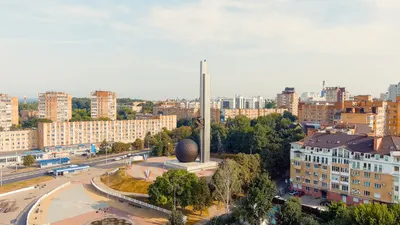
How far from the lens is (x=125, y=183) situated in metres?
51.1

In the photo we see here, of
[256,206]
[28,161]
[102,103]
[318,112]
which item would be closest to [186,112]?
[102,103]

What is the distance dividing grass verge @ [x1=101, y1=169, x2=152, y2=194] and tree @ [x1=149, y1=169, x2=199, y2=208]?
6.70 metres

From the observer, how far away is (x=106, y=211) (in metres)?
41.4

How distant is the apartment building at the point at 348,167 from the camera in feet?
133

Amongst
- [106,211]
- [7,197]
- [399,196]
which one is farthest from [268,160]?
[7,197]

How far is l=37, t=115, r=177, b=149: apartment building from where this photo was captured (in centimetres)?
9106

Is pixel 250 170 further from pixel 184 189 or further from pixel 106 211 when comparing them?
pixel 106 211

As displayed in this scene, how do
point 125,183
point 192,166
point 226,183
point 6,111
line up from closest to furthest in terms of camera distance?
point 226,183 → point 125,183 → point 192,166 → point 6,111

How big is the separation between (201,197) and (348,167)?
65.8ft

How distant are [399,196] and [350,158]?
22.5ft

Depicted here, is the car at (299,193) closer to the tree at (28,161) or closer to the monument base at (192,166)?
the monument base at (192,166)

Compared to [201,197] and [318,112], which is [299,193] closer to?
[201,197]

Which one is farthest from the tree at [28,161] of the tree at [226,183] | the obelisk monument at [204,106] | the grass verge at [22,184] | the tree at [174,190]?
the tree at [226,183]

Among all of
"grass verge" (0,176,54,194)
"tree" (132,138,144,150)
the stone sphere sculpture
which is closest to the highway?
"grass verge" (0,176,54,194)
